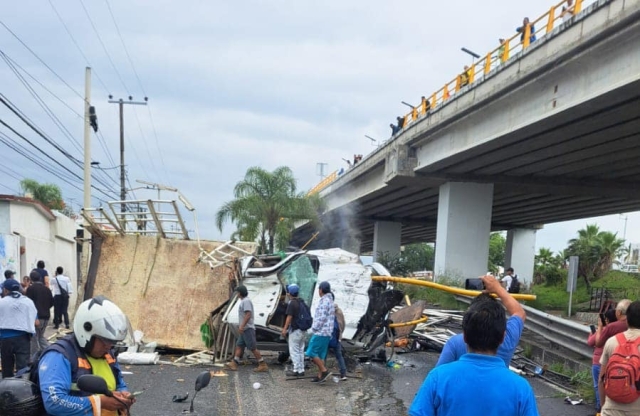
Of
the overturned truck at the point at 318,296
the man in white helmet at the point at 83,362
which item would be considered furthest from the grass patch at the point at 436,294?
the man in white helmet at the point at 83,362

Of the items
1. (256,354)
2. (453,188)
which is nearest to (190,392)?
(256,354)

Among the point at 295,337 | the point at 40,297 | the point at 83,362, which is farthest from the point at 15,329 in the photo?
the point at 83,362

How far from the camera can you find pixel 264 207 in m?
28.2

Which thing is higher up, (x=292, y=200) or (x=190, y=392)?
(x=292, y=200)

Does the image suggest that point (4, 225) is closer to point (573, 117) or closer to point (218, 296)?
point (218, 296)

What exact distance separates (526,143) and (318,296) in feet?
35.1

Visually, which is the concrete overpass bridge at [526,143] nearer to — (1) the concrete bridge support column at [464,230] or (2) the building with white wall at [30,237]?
(1) the concrete bridge support column at [464,230]

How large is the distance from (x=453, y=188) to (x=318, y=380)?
16.0 m

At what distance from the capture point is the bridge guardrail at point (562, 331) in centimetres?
815

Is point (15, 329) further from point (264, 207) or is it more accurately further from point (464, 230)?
point (264, 207)

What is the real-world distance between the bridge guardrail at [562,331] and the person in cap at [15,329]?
25.8 feet

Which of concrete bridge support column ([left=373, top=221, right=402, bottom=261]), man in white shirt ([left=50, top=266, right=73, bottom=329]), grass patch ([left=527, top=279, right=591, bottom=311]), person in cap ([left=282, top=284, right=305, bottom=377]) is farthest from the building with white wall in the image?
concrete bridge support column ([left=373, top=221, right=402, bottom=261])

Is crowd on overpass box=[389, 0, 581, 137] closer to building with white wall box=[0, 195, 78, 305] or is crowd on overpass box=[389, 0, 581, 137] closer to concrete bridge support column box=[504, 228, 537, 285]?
building with white wall box=[0, 195, 78, 305]

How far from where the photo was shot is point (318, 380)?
8508 mm
